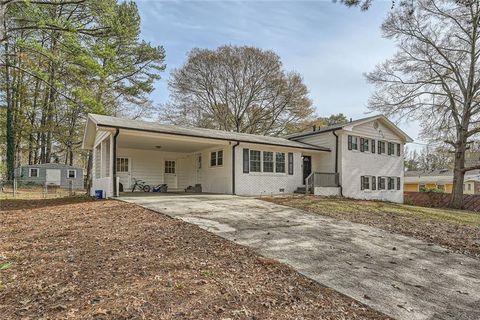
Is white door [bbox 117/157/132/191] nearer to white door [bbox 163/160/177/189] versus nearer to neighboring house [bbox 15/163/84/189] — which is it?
white door [bbox 163/160/177/189]

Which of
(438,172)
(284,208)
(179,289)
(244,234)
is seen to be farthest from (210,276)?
(438,172)

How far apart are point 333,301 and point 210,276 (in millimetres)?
1587

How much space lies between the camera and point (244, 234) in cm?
657

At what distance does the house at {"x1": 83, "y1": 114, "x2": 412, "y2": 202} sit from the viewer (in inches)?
595

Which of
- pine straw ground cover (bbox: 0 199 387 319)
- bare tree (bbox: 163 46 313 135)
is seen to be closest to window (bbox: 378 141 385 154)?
bare tree (bbox: 163 46 313 135)

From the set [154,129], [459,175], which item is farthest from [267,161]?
[459,175]

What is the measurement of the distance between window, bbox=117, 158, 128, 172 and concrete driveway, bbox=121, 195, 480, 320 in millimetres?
9529

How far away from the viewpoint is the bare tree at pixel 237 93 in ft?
98.7

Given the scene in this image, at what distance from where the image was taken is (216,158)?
16609 millimetres

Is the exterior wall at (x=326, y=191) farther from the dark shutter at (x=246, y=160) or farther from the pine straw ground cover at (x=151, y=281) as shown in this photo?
the pine straw ground cover at (x=151, y=281)

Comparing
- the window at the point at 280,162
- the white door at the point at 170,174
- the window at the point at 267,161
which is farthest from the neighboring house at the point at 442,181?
the white door at the point at 170,174

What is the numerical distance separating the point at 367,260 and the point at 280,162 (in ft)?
38.6

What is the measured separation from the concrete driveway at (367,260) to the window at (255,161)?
Answer: 6976 millimetres

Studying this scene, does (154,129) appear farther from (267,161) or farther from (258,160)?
(267,161)
